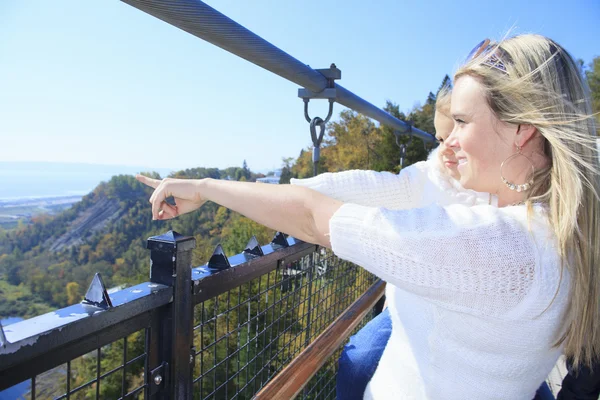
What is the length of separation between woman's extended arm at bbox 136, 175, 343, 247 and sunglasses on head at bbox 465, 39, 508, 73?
1.67ft

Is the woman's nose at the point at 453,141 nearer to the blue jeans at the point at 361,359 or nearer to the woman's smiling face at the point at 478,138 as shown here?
the woman's smiling face at the point at 478,138

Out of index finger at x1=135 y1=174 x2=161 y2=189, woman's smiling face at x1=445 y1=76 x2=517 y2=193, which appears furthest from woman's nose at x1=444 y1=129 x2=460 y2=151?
index finger at x1=135 y1=174 x2=161 y2=189

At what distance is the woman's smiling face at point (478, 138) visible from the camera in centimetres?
102

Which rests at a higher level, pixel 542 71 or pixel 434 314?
pixel 542 71

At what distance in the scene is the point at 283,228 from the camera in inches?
42.6

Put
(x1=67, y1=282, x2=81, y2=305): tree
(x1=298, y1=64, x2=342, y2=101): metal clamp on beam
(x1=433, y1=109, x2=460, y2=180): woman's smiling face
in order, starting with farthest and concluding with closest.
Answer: (x1=67, y1=282, x2=81, y2=305): tree → (x1=298, y1=64, x2=342, y2=101): metal clamp on beam → (x1=433, y1=109, x2=460, y2=180): woman's smiling face

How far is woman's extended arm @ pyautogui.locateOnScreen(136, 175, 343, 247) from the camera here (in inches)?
40.2

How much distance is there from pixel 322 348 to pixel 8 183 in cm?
4808

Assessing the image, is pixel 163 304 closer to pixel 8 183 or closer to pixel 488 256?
pixel 488 256

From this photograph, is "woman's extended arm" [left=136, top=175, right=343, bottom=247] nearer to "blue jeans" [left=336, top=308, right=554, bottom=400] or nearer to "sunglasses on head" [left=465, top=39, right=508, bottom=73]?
"sunglasses on head" [left=465, top=39, right=508, bottom=73]

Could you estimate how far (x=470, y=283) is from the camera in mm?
836

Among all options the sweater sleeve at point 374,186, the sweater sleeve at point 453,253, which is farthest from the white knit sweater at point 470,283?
the sweater sleeve at point 374,186

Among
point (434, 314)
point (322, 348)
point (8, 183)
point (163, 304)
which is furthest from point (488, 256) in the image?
point (8, 183)

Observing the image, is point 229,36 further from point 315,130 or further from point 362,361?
point 362,361
